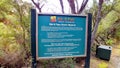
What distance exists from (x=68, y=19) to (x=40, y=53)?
3.06 ft

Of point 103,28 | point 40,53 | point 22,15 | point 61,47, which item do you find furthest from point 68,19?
point 103,28

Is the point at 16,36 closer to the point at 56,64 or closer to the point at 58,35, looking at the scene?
the point at 56,64

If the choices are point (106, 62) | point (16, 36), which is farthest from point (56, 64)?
point (106, 62)

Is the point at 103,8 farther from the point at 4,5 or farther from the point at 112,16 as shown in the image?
the point at 4,5

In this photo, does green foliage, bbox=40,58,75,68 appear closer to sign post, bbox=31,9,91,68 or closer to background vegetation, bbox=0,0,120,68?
background vegetation, bbox=0,0,120,68

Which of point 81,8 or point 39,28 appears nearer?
point 39,28

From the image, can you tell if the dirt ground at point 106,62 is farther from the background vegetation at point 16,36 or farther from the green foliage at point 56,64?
the green foliage at point 56,64

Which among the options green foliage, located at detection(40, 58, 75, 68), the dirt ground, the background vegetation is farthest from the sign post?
the dirt ground

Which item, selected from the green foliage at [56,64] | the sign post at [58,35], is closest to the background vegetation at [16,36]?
the green foliage at [56,64]

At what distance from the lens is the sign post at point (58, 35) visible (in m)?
3.55

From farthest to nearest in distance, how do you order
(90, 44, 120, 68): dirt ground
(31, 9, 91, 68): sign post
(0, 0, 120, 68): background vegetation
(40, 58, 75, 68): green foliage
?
(90, 44, 120, 68): dirt ground → (0, 0, 120, 68): background vegetation → (40, 58, 75, 68): green foliage → (31, 9, 91, 68): sign post

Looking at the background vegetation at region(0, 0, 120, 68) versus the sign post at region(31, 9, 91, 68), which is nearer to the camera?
the sign post at region(31, 9, 91, 68)

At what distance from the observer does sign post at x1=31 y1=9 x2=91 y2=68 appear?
3553mm

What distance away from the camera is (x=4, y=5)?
4.57 m
